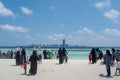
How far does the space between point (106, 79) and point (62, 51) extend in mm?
12440

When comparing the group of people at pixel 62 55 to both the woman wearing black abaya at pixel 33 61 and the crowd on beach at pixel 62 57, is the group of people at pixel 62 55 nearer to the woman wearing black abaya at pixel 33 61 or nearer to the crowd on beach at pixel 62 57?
the crowd on beach at pixel 62 57

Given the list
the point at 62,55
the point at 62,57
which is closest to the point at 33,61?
the point at 62,57

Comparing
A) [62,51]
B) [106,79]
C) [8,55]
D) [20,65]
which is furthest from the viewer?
[8,55]

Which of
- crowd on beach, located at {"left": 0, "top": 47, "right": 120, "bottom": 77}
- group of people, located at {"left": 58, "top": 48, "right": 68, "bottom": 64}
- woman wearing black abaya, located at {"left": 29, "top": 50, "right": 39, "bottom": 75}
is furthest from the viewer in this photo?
group of people, located at {"left": 58, "top": 48, "right": 68, "bottom": 64}

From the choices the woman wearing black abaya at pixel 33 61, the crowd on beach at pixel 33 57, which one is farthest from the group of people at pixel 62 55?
the woman wearing black abaya at pixel 33 61

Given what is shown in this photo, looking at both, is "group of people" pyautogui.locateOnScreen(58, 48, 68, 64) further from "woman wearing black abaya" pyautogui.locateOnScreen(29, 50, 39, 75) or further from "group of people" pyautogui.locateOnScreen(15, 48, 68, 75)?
"woman wearing black abaya" pyautogui.locateOnScreen(29, 50, 39, 75)

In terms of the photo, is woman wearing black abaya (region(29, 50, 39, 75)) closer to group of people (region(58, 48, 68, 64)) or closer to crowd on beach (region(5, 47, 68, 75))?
crowd on beach (region(5, 47, 68, 75))

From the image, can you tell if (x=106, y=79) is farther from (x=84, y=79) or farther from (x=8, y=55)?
(x=8, y=55)

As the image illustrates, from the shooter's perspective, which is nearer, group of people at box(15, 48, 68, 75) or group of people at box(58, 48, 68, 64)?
group of people at box(15, 48, 68, 75)

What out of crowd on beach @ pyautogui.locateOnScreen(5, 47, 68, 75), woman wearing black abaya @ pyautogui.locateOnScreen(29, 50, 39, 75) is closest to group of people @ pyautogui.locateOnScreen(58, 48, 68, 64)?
crowd on beach @ pyautogui.locateOnScreen(5, 47, 68, 75)

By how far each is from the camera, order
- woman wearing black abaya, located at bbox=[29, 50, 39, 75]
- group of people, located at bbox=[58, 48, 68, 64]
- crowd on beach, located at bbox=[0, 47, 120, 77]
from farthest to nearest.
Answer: group of people, located at bbox=[58, 48, 68, 64] < woman wearing black abaya, located at bbox=[29, 50, 39, 75] < crowd on beach, located at bbox=[0, 47, 120, 77]

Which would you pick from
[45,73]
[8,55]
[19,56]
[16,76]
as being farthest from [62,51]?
[8,55]

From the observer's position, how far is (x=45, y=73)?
2227cm

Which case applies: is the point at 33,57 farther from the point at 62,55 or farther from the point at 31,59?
the point at 62,55
